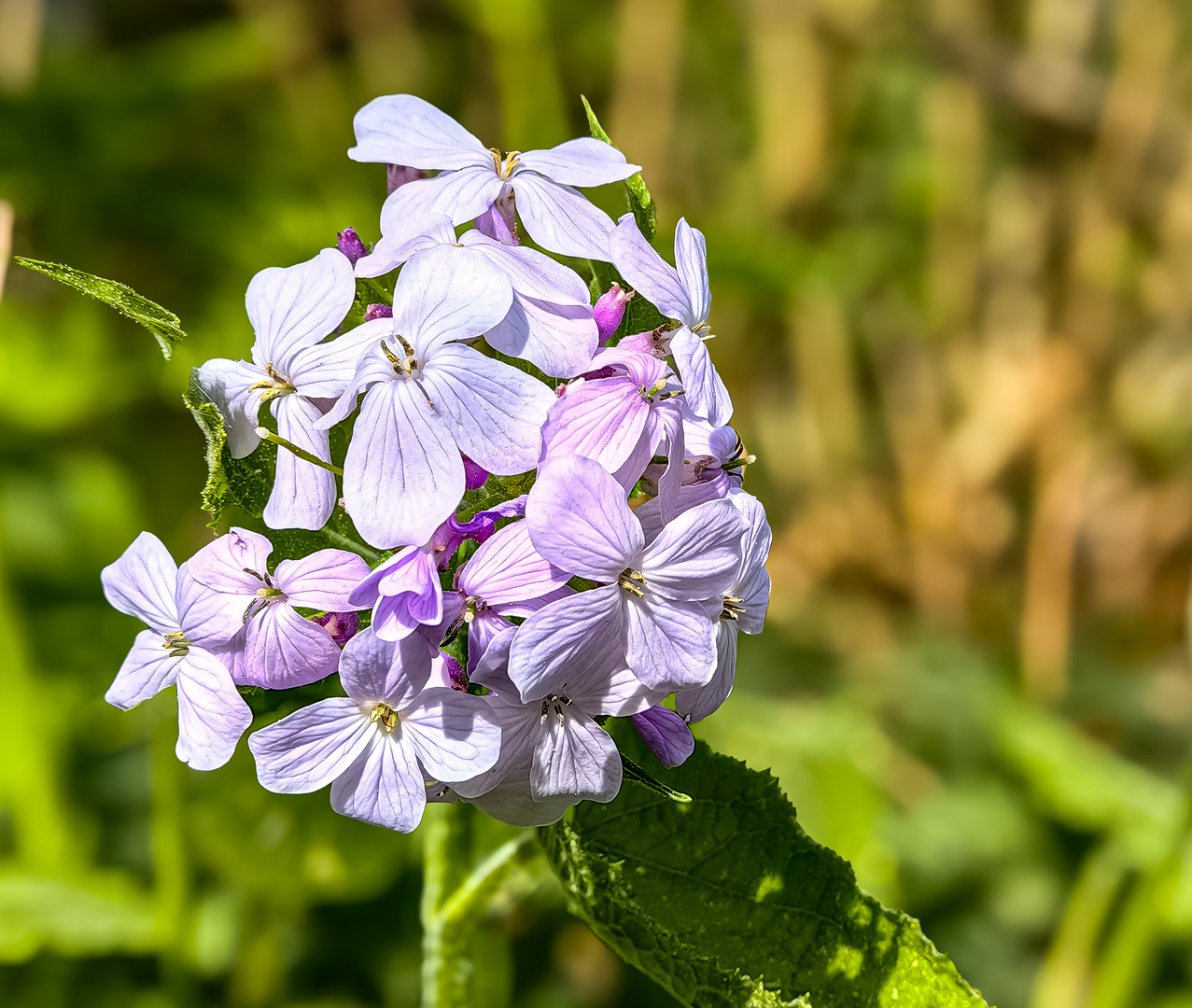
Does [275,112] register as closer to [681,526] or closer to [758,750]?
[758,750]

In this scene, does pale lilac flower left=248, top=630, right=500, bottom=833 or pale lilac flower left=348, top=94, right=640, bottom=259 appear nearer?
pale lilac flower left=248, top=630, right=500, bottom=833

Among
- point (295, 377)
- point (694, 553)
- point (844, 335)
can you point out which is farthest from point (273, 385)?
point (844, 335)

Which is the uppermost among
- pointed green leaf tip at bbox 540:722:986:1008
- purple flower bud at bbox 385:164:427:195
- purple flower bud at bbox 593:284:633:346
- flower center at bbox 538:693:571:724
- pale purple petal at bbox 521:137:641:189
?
pale purple petal at bbox 521:137:641:189

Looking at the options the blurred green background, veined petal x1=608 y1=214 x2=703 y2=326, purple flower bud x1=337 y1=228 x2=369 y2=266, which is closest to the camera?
veined petal x1=608 y1=214 x2=703 y2=326

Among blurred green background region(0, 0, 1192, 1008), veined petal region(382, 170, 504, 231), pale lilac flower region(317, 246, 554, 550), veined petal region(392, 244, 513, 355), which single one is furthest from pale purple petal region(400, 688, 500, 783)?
blurred green background region(0, 0, 1192, 1008)

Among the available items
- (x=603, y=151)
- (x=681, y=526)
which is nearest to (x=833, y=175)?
(x=603, y=151)

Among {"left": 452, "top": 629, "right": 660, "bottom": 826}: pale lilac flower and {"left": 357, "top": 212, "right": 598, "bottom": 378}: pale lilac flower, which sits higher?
{"left": 357, "top": 212, "right": 598, "bottom": 378}: pale lilac flower

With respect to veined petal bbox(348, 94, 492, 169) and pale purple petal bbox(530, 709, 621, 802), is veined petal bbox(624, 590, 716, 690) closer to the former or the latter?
pale purple petal bbox(530, 709, 621, 802)
